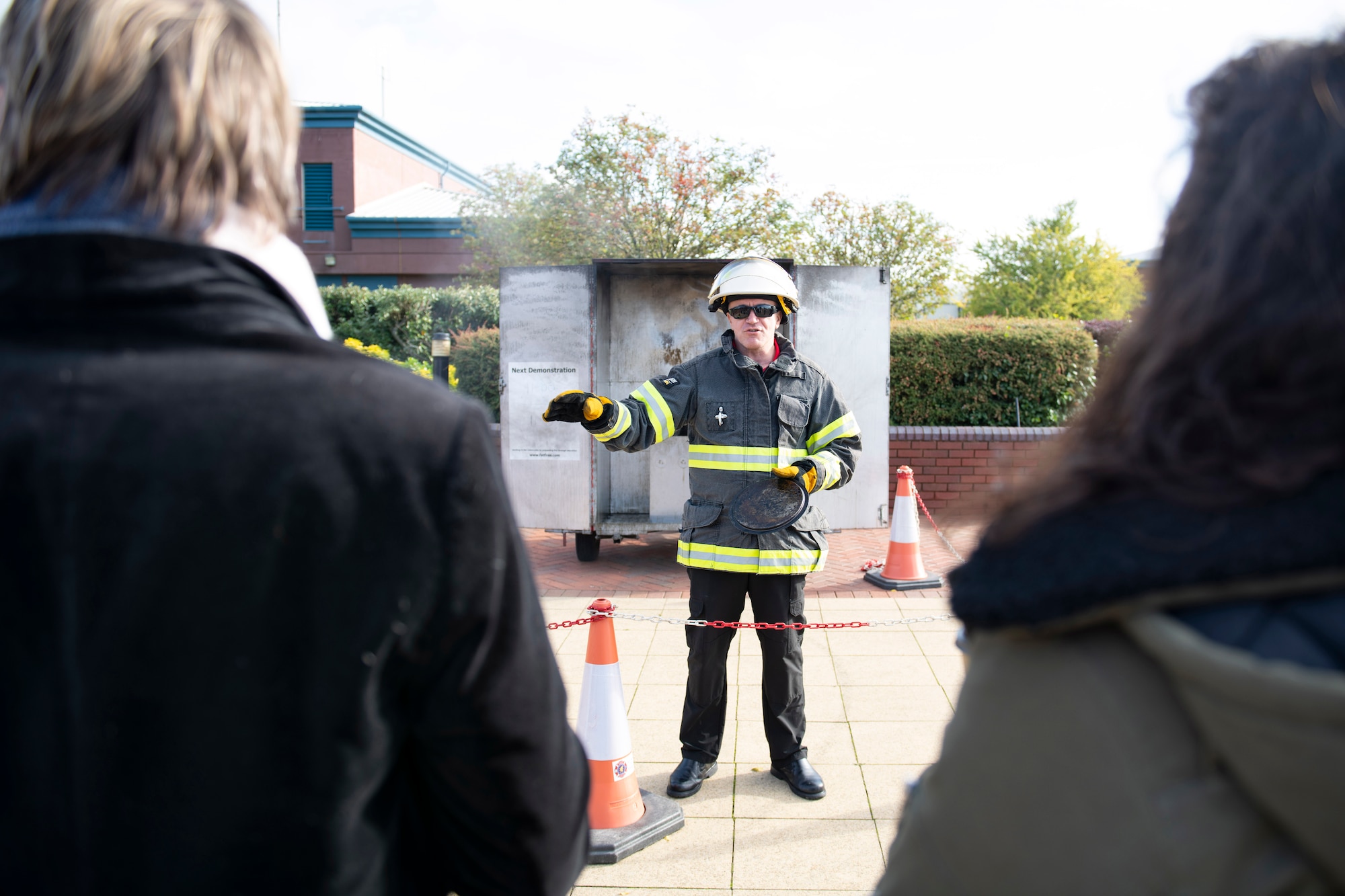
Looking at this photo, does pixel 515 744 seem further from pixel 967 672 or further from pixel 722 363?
pixel 722 363

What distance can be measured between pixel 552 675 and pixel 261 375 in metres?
0.54

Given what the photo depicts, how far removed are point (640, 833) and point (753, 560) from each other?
1.14 metres

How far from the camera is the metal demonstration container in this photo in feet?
25.0

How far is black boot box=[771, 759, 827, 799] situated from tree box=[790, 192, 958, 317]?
1700 cm

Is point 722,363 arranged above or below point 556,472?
above

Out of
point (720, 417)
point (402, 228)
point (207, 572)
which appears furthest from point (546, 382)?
point (402, 228)

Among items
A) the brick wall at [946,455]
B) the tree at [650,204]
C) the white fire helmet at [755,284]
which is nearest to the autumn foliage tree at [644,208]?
the tree at [650,204]

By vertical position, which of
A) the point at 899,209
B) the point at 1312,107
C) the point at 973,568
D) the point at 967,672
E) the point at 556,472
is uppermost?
the point at 899,209

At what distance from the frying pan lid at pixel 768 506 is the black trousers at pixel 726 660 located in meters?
0.27

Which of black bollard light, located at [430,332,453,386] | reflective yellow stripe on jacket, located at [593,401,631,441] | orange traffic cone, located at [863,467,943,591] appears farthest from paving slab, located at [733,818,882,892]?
black bollard light, located at [430,332,453,386]

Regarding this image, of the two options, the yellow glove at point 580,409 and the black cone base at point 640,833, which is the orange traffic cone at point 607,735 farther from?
the yellow glove at point 580,409

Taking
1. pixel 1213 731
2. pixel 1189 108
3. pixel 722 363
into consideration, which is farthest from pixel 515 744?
pixel 722 363

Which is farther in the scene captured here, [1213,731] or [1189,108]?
[1189,108]

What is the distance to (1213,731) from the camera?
795 mm
